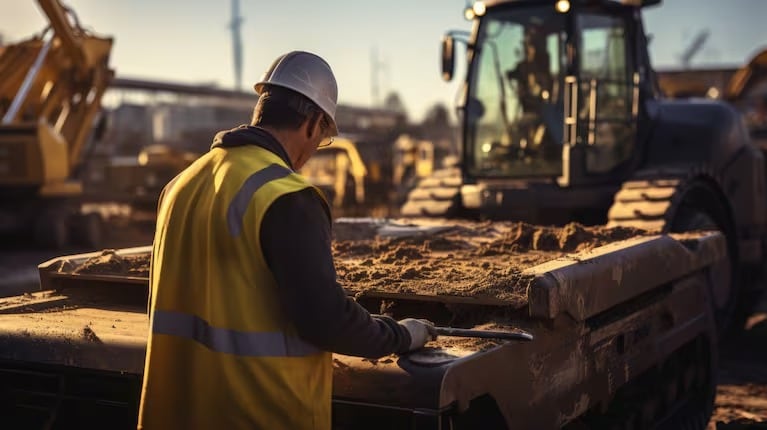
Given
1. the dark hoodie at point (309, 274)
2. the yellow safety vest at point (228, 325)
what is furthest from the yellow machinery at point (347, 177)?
→ the dark hoodie at point (309, 274)

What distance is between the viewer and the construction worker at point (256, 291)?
104 inches

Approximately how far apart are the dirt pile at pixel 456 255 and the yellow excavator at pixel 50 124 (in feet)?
32.6

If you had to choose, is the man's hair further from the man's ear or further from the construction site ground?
the construction site ground

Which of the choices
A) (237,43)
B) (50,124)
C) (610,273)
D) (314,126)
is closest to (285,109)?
(314,126)

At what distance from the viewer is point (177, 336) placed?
2809 millimetres

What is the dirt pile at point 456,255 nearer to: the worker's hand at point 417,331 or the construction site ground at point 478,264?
the construction site ground at point 478,264

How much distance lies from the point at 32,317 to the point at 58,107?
12999 mm

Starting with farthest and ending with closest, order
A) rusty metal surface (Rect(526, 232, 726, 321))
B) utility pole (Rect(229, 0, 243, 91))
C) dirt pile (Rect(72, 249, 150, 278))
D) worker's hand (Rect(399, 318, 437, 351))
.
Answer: utility pole (Rect(229, 0, 243, 91)) < dirt pile (Rect(72, 249, 150, 278)) < rusty metal surface (Rect(526, 232, 726, 321)) < worker's hand (Rect(399, 318, 437, 351))

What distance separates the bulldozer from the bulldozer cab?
11 millimetres

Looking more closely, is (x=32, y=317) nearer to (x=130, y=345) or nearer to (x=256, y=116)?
(x=130, y=345)

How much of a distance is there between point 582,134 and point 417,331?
594 cm

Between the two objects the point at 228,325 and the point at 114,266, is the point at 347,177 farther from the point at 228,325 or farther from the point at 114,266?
the point at 228,325

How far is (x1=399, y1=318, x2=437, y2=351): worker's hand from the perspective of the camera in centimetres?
304

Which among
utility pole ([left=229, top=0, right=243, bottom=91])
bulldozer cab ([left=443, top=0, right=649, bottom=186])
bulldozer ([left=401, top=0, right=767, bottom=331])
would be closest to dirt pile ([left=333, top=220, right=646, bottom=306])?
bulldozer ([left=401, top=0, right=767, bottom=331])
